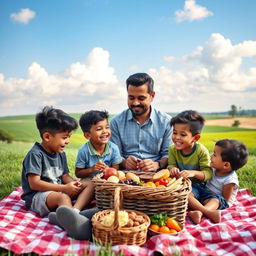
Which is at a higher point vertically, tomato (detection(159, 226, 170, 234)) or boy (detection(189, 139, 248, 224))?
boy (detection(189, 139, 248, 224))

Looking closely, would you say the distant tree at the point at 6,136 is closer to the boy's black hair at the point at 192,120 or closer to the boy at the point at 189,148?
the boy at the point at 189,148

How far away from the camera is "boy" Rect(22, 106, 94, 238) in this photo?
13.9ft

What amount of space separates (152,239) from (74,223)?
2.56 ft

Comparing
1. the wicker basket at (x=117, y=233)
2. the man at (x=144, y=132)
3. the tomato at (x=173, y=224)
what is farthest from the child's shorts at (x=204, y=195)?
the wicker basket at (x=117, y=233)

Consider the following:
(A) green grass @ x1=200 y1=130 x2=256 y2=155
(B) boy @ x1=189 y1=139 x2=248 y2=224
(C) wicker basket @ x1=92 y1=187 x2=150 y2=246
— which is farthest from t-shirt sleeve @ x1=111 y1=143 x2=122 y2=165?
(A) green grass @ x1=200 y1=130 x2=256 y2=155

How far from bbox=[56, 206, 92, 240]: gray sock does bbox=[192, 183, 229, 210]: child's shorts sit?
5.84 feet

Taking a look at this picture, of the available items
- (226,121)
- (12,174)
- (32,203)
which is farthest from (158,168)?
(226,121)

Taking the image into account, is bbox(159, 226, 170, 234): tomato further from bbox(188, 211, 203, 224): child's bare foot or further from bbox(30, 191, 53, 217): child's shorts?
bbox(30, 191, 53, 217): child's shorts

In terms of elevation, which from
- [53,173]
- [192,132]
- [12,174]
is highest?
[192,132]

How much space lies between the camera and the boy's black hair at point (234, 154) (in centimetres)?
457

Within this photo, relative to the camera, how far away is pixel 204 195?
4672 millimetres

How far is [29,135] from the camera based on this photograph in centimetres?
1451

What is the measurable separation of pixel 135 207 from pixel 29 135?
11.6m

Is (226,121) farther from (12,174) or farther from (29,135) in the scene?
(12,174)
